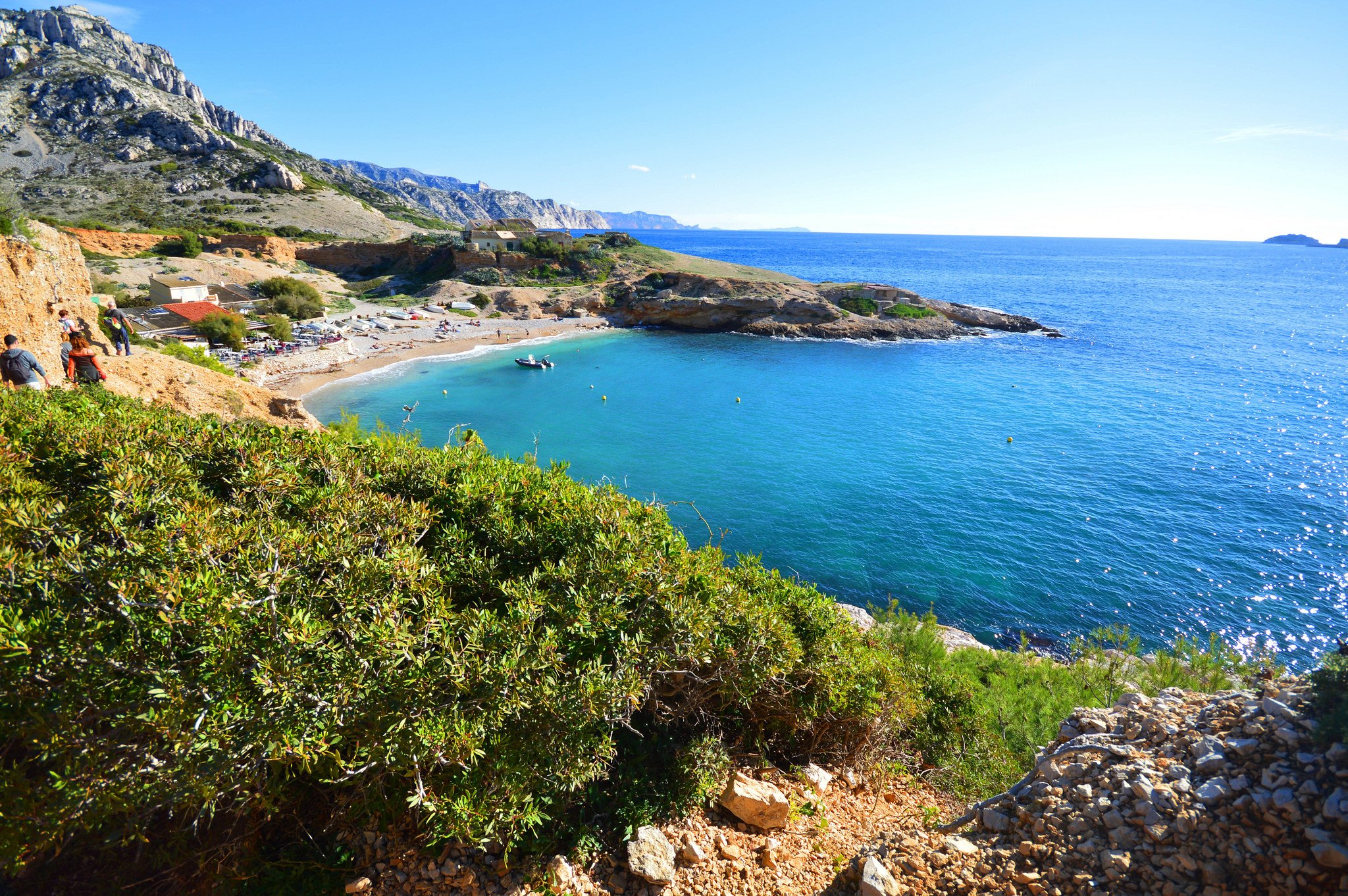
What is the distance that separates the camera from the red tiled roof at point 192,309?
41531 mm

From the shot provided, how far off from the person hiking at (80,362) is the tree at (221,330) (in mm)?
33785

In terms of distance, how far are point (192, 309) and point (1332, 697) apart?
56.9m

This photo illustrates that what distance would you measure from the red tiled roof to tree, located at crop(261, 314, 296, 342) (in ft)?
11.3

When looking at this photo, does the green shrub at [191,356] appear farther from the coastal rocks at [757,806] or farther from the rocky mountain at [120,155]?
the rocky mountain at [120,155]

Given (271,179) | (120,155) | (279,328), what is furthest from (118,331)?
(120,155)

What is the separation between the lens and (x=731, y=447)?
109 feet

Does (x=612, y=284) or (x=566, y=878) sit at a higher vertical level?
(x=612, y=284)

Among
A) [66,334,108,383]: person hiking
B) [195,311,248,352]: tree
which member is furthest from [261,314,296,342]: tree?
[66,334,108,383]: person hiking

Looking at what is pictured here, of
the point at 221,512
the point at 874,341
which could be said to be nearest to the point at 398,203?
the point at 874,341

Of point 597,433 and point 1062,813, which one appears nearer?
point 1062,813

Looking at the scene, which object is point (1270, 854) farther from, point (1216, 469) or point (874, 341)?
point (874, 341)

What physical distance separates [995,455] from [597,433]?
75.1ft

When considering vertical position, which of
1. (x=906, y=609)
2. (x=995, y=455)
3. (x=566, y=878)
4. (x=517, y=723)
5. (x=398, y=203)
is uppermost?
(x=398, y=203)

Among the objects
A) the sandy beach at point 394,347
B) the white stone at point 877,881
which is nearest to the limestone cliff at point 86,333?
the white stone at point 877,881
